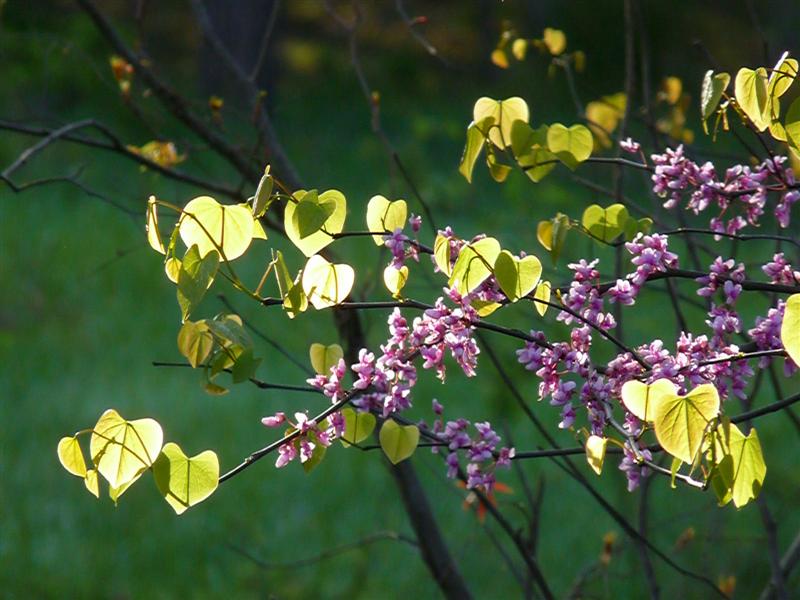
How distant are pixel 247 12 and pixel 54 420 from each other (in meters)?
4.38

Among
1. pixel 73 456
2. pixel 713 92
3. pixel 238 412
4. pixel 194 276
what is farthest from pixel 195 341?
pixel 238 412

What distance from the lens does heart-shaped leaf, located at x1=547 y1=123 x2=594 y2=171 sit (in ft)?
3.83

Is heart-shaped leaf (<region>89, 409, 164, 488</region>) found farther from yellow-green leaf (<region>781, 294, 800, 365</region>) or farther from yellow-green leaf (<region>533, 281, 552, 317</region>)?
yellow-green leaf (<region>781, 294, 800, 365</region>)

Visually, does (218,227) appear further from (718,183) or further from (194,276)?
(718,183)

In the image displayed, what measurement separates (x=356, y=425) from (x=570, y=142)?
399mm

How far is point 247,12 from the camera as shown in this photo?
744 centimetres

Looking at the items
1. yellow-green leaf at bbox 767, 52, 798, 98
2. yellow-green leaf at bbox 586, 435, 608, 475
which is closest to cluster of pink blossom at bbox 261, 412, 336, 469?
yellow-green leaf at bbox 586, 435, 608, 475

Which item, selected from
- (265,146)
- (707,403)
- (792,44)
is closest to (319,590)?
(265,146)

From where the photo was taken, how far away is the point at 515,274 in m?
0.91

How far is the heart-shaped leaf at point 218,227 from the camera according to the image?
908 mm

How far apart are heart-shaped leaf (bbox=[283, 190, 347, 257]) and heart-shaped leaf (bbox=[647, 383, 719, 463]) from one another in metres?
0.33

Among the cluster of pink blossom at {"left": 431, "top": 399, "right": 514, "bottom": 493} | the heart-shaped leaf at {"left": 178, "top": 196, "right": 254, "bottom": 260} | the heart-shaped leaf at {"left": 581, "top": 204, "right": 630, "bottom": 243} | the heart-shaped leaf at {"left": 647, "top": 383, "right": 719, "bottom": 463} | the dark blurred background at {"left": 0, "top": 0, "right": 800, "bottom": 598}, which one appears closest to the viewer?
the heart-shaped leaf at {"left": 647, "top": 383, "right": 719, "bottom": 463}

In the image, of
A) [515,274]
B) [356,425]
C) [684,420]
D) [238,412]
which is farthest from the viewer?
[238,412]

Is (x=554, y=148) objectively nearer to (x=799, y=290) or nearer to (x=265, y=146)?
(x=799, y=290)
